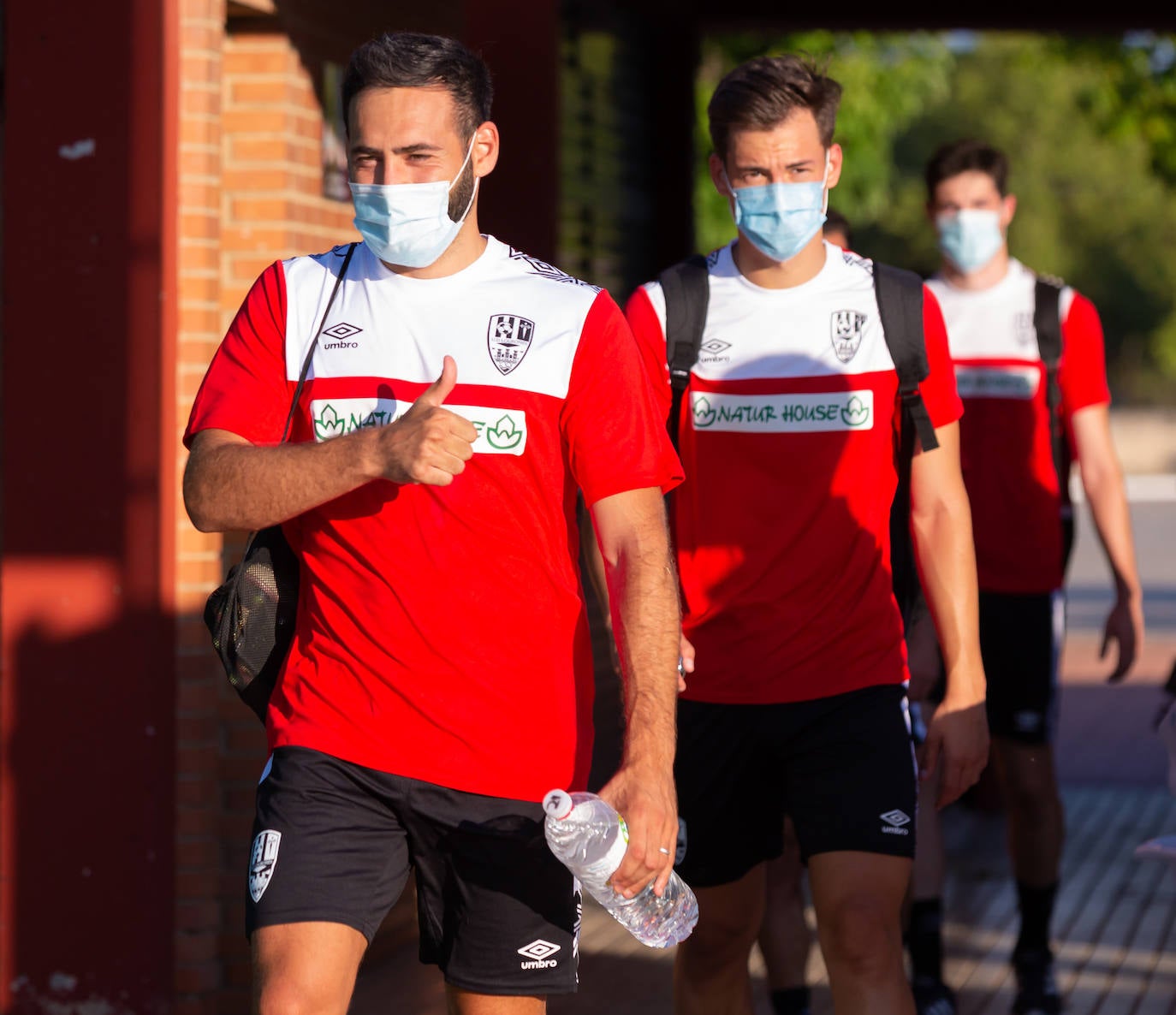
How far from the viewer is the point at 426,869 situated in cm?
340

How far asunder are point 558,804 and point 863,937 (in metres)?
1.13

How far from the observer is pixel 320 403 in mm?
3322

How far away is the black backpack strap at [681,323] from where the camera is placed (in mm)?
4207

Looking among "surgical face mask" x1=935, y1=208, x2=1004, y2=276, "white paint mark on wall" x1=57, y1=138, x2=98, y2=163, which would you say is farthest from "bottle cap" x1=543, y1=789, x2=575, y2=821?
"surgical face mask" x1=935, y1=208, x2=1004, y2=276

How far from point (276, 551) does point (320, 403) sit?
30 centimetres

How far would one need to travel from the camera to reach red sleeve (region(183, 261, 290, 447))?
3.30 m

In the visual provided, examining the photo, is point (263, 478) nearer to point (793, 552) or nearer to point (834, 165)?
point (793, 552)

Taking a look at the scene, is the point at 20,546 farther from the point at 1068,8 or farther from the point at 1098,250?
the point at 1098,250

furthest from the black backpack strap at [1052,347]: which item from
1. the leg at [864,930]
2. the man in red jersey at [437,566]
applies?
the man in red jersey at [437,566]

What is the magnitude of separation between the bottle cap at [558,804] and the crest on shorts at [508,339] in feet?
2.43

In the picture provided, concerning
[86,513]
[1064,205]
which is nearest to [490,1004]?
[86,513]

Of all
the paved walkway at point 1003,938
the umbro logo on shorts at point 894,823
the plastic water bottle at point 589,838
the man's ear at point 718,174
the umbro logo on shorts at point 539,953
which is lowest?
the paved walkway at point 1003,938

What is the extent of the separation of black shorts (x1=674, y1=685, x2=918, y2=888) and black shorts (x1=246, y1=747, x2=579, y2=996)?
0.82m

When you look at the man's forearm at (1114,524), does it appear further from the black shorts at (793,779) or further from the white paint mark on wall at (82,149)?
the white paint mark on wall at (82,149)
